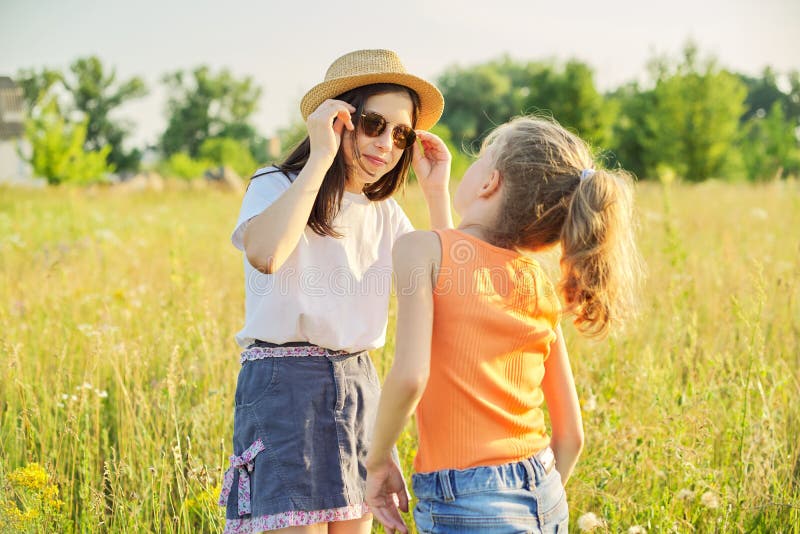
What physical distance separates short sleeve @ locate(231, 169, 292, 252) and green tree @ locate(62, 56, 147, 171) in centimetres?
5091

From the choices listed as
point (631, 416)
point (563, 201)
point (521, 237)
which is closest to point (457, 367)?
point (521, 237)

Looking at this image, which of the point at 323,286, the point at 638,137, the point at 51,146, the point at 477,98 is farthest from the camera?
the point at 477,98

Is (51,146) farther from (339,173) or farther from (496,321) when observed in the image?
(496,321)

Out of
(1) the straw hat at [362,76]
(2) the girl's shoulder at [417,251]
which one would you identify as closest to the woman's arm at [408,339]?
(2) the girl's shoulder at [417,251]

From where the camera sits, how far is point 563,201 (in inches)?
56.6

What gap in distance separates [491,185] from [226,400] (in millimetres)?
1817

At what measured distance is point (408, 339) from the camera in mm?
1292

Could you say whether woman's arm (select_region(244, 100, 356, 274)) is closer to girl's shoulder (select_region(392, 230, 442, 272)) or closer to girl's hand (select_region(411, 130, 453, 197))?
girl's shoulder (select_region(392, 230, 442, 272))

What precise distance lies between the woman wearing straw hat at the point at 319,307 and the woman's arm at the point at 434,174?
134 mm

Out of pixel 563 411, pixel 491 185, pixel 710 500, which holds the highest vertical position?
pixel 491 185

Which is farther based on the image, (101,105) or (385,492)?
(101,105)

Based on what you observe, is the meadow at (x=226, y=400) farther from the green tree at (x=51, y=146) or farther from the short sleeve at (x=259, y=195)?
the green tree at (x=51, y=146)

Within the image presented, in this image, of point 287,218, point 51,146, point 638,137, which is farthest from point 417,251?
point 51,146

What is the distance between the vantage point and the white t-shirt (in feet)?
5.52
